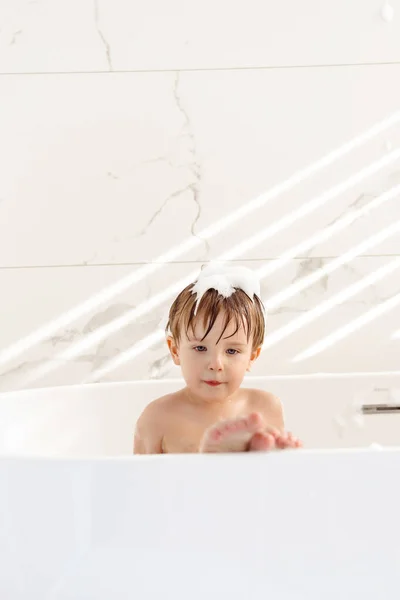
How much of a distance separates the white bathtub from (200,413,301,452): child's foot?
0.10 ft

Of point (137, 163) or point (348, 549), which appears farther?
point (137, 163)

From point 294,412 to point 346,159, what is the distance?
1.88ft

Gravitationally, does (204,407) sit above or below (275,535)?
above

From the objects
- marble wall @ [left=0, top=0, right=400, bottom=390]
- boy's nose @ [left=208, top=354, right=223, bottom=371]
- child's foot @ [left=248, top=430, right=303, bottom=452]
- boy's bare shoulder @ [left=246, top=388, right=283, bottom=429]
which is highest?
marble wall @ [left=0, top=0, right=400, bottom=390]

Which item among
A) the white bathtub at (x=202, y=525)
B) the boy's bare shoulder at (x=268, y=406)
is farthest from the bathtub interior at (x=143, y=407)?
the white bathtub at (x=202, y=525)

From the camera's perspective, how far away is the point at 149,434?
149cm

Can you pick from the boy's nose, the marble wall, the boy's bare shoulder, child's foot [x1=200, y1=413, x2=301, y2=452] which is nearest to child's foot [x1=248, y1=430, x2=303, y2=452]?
child's foot [x1=200, y1=413, x2=301, y2=452]

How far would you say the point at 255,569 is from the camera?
1053mm

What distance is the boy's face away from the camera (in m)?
1.46

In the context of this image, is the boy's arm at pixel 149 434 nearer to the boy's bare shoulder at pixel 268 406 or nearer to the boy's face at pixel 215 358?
the boy's face at pixel 215 358

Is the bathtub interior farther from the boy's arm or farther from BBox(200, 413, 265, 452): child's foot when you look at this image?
BBox(200, 413, 265, 452): child's foot

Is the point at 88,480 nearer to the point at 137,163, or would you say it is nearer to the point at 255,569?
the point at 255,569

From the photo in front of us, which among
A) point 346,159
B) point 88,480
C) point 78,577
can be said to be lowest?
point 78,577

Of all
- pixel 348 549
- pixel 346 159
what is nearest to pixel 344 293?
pixel 346 159
